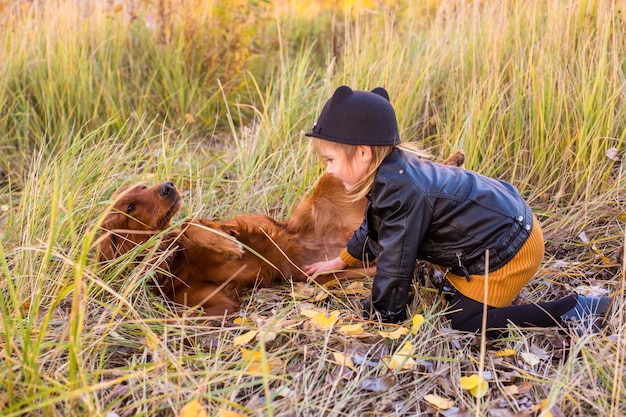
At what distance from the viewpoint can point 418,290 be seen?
2.96 metres

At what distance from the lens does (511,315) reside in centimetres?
264

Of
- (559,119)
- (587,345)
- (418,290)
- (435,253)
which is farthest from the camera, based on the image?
(559,119)

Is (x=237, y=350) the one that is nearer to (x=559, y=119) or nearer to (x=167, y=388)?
(x=167, y=388)

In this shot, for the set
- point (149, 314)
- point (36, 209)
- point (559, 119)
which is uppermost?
point (559, 119)

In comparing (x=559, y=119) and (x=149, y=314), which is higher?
(x=559, y=119)

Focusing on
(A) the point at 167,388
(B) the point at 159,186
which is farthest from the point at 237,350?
(B) the point at 159,186

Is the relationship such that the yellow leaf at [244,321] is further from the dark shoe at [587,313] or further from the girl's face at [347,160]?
the dark shoe at [587,313]

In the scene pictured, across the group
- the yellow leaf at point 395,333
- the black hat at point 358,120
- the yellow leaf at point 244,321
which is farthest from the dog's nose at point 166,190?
the yellow leaf at point 395,333

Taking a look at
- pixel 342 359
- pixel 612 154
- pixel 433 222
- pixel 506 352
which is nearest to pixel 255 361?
pixel 342 359

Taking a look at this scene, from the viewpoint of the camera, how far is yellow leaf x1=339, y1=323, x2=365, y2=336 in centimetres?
253

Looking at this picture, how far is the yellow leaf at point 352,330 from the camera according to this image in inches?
99.5

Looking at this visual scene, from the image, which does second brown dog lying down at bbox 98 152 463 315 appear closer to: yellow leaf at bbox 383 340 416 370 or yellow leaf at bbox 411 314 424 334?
yellow leaf at bbox 411 314 424 334

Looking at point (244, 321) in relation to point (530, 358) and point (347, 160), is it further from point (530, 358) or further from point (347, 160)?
point (530, 358)

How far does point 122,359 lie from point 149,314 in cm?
34
